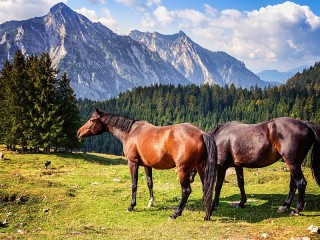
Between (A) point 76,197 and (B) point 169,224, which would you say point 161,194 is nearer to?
(A) point 76,197

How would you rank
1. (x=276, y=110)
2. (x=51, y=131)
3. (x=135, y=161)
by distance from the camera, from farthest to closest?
(x=276, y=110) < (x=51, y=131) < (x=135, y=161)

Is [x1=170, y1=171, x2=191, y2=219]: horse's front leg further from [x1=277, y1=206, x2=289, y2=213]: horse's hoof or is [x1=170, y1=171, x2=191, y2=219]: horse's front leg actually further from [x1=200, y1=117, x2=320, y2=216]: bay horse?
[x1=277, y1=206, x2=289, y2=213]: horse's hoof

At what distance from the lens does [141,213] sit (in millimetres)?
13414

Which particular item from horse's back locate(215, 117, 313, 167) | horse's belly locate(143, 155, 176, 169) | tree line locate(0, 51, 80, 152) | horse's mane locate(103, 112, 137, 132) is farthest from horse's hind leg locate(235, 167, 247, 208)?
tree line locate(0, 51, 80, 152)

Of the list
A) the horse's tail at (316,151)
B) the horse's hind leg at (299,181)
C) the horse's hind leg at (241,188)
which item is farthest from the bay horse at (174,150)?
the horse's tail at (316,151)

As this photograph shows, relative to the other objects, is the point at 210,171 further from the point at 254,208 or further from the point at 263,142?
the point at 254,208

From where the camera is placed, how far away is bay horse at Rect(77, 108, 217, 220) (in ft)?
37.8

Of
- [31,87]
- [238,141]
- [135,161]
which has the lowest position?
[135,161]

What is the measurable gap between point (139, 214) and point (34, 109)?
4197cm

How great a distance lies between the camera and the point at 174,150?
12.0 metres

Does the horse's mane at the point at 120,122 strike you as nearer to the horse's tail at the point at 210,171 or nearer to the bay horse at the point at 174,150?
the bay horse at the point at 174,150

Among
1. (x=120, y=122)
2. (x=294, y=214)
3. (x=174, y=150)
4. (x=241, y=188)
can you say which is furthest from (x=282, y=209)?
(x=120, y=122)

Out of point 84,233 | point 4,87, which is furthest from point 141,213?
point 4,87

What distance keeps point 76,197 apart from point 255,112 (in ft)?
590
